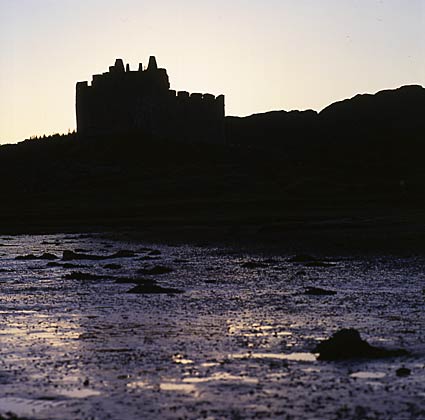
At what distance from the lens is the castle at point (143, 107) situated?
4429 inches

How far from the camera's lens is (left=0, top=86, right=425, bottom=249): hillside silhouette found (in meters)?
66.9

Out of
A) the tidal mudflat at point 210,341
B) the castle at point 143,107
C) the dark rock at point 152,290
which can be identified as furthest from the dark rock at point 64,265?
the castle at point 143,107

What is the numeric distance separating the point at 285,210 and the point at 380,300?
49391 mm

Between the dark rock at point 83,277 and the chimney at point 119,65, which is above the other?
the chimney at point 119,65

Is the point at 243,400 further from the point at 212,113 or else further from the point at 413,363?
the point at 212,113

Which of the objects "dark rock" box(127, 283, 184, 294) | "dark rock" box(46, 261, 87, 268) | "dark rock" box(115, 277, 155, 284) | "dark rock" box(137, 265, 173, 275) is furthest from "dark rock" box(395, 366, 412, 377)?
"dark rock" box(46, 261, 87, 268)

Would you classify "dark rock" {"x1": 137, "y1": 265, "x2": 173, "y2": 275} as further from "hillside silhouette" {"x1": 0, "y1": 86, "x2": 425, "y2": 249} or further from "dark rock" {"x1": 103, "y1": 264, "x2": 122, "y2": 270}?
"hillside silhouette" {"x1": 0, "y1": 86, "x2": 425, "y2": 249}

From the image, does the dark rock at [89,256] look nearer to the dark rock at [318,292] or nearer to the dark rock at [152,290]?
the dark rock at [152,290]

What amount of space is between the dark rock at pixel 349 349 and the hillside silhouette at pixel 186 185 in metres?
36.9

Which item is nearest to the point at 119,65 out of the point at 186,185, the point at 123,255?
the point at 186,185

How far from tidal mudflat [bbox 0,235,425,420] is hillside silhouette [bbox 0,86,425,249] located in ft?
82.9

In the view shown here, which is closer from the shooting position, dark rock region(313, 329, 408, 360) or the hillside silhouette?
dark rock region(313, 329, 408, 360)

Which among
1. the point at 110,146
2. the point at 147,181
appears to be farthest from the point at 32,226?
the point at 110,146

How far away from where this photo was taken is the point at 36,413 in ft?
39.6
